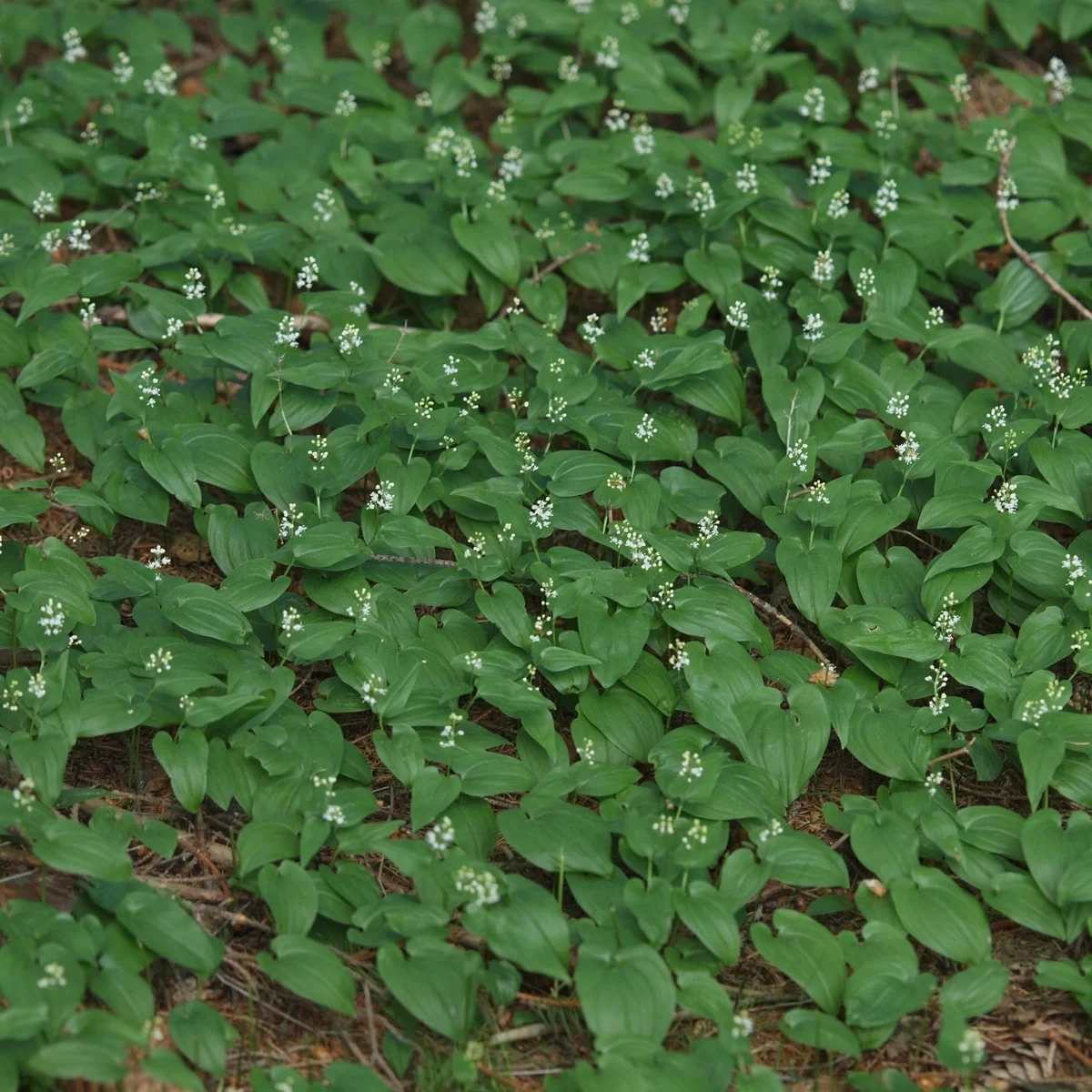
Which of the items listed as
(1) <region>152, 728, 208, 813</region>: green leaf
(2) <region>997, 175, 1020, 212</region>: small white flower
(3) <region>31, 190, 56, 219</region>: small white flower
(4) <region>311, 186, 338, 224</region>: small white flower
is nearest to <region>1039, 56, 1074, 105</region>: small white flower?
(2) <region>997, 175, 1020, 212</region>: small white flower

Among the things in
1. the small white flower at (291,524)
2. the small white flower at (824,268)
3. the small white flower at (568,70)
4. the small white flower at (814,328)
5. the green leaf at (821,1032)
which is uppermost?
the small white flower at (568,70)

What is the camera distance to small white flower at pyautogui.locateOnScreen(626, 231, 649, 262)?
18.9 feet

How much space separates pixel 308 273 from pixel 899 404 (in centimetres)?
263

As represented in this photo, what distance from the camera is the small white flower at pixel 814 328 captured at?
5234 mm

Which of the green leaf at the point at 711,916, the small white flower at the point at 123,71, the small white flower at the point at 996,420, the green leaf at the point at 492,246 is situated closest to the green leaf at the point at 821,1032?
the green leaf at the point at 711,916

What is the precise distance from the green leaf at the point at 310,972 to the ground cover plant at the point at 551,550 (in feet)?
0.04

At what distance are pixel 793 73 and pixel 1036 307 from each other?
6.71ft

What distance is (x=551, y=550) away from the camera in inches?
183

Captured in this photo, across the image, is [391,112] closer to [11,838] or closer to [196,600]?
[196,600]

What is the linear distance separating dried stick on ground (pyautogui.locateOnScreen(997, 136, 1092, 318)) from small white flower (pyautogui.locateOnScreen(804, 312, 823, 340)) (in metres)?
1.24

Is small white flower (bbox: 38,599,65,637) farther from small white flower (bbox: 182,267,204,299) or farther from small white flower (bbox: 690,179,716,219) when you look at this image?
small white flower (bbox: 690,179,716,219)

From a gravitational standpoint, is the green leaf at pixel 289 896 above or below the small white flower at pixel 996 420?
below

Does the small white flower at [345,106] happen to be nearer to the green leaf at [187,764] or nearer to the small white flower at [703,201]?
the small white flower at [703,201]

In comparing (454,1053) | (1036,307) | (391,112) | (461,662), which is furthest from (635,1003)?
(391,112)
